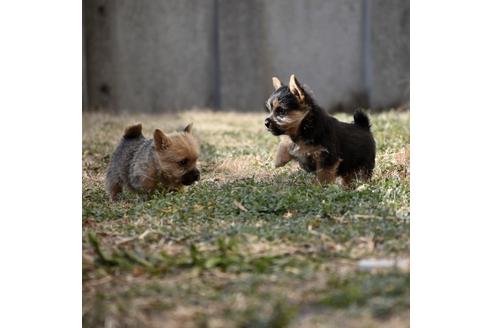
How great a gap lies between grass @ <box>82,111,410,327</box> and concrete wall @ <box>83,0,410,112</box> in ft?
13.5

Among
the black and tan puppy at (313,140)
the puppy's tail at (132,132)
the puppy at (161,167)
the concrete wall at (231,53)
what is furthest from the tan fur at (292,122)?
the concrete wall at (231,53)

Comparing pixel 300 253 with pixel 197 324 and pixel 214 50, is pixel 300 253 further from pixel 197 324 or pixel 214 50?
pixel 214 50

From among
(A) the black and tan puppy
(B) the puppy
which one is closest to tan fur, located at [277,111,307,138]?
(A) the black and tan puppy

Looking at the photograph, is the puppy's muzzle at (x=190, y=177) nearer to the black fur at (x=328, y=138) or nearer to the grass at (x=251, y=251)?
the grass at (x=251, y=251)

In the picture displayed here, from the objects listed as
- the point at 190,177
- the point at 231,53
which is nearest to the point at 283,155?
the point at 190,177

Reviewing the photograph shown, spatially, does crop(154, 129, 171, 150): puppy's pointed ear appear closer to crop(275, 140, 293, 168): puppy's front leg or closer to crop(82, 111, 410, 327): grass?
crop(82, 111, 410, 327): grass

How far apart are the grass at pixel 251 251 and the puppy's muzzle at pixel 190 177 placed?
0.06 meters

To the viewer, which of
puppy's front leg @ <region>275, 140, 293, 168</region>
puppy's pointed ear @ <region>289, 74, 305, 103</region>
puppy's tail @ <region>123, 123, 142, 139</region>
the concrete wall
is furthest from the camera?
the concrete wall

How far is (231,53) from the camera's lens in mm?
9992

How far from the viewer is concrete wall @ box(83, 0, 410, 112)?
943 centimetres

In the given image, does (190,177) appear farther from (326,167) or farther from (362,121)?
(362,121)

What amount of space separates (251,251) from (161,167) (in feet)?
5.97

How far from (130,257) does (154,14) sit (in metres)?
6.89

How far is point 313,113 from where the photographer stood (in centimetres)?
493
